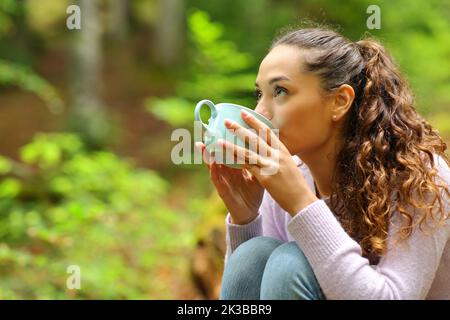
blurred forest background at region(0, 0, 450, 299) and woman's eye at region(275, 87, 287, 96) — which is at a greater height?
blurred forest background at region(0, 0, 450, 299)

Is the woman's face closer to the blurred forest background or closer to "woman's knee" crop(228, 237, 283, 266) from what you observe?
"woman's knee" crop(228, 237, 283, 266)

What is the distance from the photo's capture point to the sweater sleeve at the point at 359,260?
1.35 meters

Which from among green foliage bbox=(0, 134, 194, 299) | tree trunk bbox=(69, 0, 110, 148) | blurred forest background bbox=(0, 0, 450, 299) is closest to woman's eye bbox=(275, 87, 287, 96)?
blurred forest background bbox=(0, 0, 450, 299)

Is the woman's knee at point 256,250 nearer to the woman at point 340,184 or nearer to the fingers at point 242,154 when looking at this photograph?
the woman at point 340,184

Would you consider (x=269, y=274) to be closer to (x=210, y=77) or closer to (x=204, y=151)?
(x=204, y=151)

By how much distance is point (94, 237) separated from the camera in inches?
138

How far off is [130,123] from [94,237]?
4845 mm

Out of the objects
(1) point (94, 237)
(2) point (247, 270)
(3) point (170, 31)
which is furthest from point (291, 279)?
(3) point (170, 31)

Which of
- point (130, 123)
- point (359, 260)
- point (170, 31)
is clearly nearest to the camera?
point (359, 260)

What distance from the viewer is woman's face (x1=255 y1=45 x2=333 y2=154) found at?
1.53 meters

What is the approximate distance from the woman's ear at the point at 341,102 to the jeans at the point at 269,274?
363mm

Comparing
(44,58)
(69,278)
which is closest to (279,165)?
(69,278)

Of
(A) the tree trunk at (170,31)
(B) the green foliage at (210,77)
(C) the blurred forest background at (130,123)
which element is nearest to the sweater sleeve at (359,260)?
(C) the blurred forest background at (130,123)
